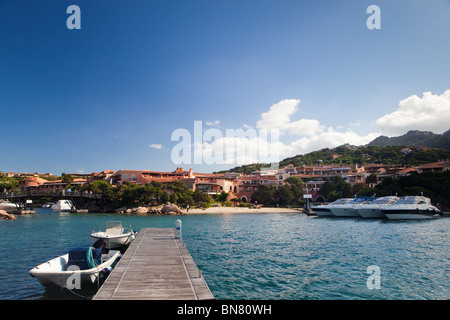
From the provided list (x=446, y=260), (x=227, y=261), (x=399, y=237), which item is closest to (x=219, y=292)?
(x=227, y=261)

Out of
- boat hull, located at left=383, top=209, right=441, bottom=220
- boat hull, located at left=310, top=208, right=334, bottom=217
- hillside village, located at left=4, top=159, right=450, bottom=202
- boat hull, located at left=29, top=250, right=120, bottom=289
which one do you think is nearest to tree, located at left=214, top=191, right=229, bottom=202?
hillside village, located at left=4, top=159, right=450, bottom=202

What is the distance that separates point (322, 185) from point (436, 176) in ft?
90.3

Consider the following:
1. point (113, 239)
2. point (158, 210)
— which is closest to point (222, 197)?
point (158, 210)

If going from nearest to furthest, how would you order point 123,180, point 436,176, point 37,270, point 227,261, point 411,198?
1. point 37,270
2. point 227,261
3. point 411,198
4. point 436,176
5. point 123,180

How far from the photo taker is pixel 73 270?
41.5ft

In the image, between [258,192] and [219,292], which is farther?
[258,192]

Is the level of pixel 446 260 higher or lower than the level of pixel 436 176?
lower

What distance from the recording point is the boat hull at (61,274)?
11.5 meters

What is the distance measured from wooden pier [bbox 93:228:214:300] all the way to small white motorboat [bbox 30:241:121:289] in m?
1.26

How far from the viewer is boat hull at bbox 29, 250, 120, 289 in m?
11.5

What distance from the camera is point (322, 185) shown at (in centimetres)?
8106

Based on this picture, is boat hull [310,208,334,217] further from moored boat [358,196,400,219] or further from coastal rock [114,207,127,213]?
coastal rock [114,207,127,213]
